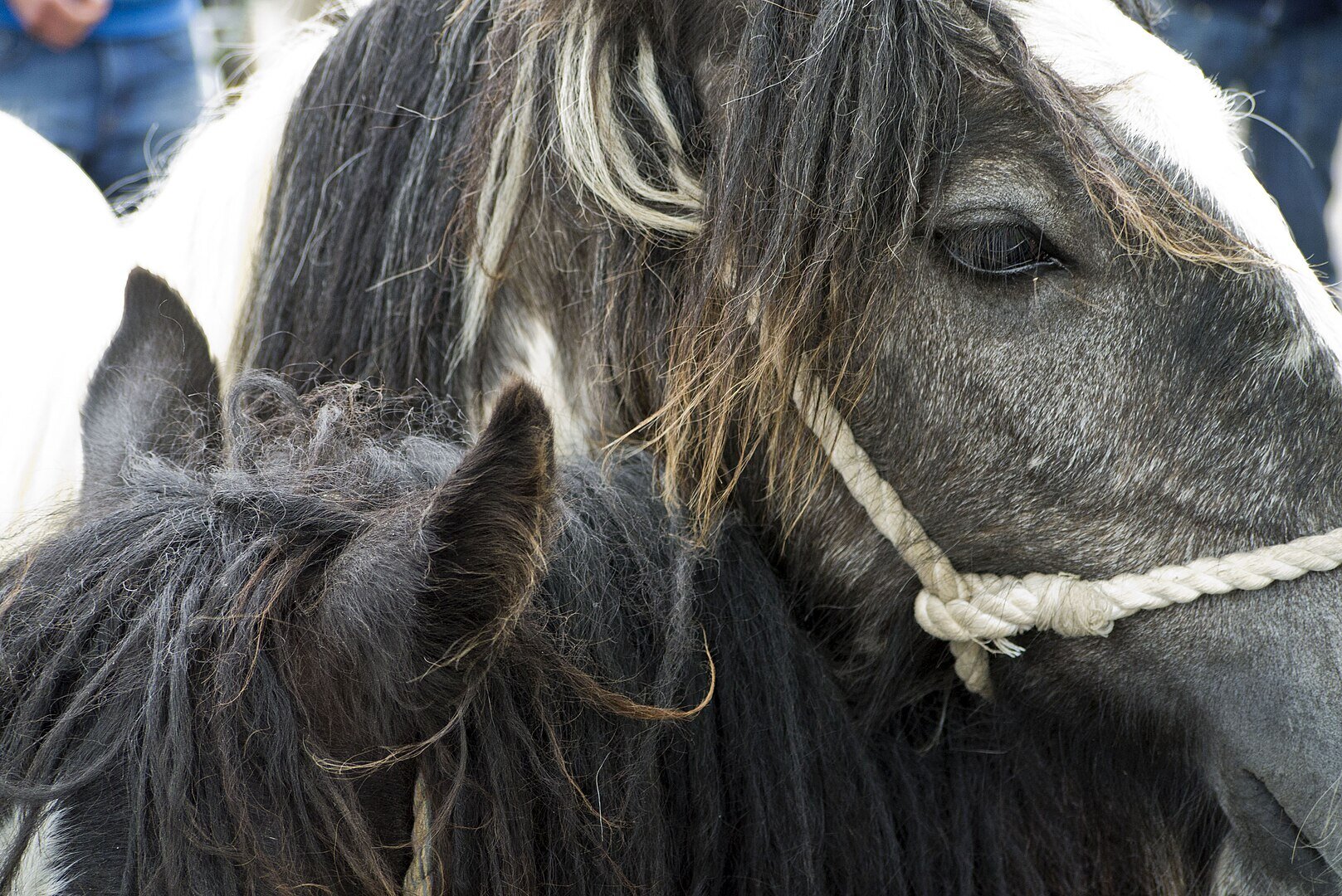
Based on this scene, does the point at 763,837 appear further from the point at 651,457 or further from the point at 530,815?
the point at 651,457

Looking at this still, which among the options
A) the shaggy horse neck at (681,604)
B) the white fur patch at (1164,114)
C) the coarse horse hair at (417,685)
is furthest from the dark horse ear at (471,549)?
the white fur patch at (1164,114)

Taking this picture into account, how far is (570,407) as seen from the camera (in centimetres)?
122

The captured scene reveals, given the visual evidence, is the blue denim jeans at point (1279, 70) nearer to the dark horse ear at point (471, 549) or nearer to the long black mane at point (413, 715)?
the long black mane at point (413, 715)

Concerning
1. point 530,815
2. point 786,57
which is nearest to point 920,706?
point 530,815

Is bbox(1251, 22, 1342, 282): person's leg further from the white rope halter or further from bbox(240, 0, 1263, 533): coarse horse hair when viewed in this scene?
the white rope halter

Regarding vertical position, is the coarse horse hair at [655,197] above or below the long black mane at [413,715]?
above

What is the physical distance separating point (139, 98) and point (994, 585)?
1923mm

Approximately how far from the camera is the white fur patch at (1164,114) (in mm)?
1034

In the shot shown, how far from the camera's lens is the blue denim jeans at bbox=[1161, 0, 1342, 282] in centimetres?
283

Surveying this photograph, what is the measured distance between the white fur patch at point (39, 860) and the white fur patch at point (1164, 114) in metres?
1.02

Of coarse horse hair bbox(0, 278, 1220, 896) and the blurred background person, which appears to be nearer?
coarse horse hair bbox(0, 278, 1220, 896)

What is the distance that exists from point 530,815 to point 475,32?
862 millimetres

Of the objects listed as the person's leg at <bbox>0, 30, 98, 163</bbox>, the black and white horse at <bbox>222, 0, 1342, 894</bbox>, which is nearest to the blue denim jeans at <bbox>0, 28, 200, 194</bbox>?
the person's leg at <bbox>0, 30, 98, 163</bbox>

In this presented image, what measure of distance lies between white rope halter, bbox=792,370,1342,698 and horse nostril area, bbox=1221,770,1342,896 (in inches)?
7.2
